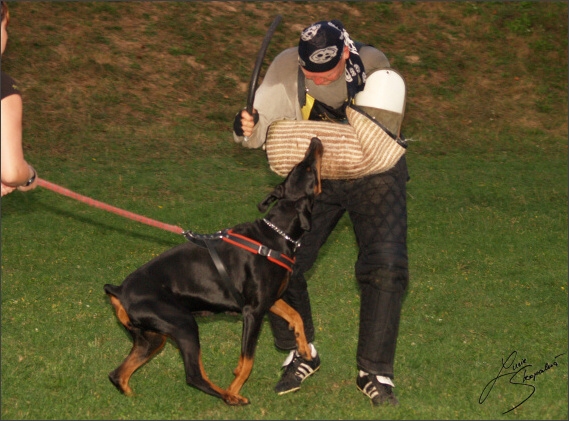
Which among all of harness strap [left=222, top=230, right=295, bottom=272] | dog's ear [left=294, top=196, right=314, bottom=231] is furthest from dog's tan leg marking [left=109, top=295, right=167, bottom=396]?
dog's ear [left=294, top=196, right=314, bottom=231]

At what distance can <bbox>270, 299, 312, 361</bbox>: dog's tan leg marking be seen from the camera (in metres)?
5.80

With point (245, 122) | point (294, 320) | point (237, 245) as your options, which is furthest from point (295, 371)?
point (245, 122)

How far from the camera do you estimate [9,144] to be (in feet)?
13.0

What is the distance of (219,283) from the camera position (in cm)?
541

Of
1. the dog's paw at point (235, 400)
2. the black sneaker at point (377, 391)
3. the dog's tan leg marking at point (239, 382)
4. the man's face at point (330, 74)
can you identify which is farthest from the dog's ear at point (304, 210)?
the dog's paw at point (235, 400)

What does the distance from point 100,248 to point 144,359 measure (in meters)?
3.84

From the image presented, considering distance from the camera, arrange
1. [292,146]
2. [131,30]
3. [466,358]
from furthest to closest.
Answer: [131,30] → [466,358] → [292,146]

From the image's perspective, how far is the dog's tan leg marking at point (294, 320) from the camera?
580cm

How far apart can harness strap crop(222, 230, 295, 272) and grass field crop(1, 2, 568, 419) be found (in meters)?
0.95

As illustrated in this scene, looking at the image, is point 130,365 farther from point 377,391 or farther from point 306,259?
point 377,391

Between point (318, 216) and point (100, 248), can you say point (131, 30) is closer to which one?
point (100, 248)

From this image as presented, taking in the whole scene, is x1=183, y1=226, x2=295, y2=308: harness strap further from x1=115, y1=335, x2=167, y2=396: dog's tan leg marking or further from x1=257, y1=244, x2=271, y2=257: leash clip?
x1=115, y1=335, x2=167, y2=396: dog's tan leg marking

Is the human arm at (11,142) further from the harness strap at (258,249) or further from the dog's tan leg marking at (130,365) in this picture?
the dog's tan leg marking at (130,365)

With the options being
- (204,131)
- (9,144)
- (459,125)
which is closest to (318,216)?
(9,144)
